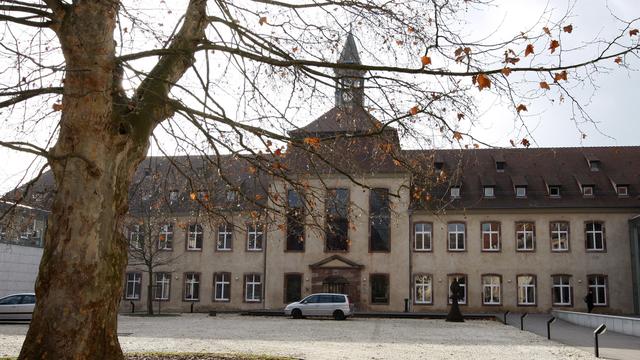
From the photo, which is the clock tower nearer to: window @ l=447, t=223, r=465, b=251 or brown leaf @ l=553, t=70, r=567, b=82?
brown leaf @ l=553, t=70, r=567, b=82

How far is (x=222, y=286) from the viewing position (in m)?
38.1

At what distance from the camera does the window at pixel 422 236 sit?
36.5m

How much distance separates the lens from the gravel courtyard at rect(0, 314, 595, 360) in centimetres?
1438

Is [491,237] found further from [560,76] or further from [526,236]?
[560,76]

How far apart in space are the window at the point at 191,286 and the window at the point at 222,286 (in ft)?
3.60

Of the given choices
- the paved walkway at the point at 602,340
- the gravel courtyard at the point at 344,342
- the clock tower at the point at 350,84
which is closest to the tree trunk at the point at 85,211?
the clock tower at the point at 350,84

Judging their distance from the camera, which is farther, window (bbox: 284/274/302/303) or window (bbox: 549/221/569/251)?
window (bbox: 284/274/302/303)

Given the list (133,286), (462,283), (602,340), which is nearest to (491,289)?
(462,283)

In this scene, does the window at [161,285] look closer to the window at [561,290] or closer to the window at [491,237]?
the window at [491,237]

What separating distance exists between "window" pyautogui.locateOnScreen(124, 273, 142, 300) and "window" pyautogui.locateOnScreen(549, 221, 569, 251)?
80.3 ft

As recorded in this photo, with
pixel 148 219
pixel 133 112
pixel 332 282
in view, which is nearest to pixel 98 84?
pixel 133 112

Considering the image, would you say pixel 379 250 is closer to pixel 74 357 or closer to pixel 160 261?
pixel 160 261

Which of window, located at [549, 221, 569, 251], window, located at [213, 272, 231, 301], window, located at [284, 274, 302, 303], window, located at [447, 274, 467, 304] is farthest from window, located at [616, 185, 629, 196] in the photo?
window, located at [213, 272, 231, 301]

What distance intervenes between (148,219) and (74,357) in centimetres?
2607
